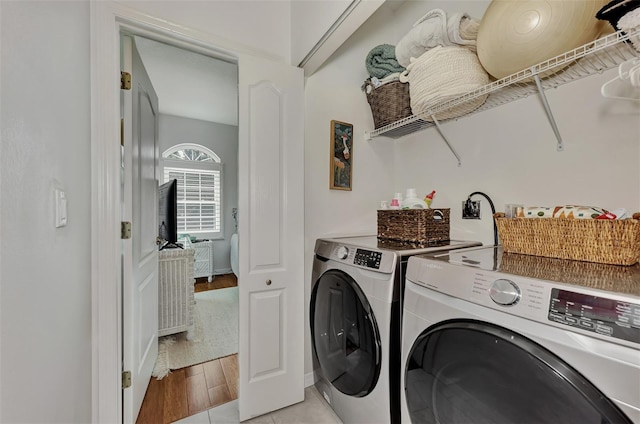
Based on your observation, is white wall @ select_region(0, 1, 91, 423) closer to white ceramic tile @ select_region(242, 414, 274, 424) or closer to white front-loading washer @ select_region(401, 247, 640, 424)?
white ceramic tile @ select_region(242, 414, 274, 424)

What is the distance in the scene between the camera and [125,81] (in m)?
1.31

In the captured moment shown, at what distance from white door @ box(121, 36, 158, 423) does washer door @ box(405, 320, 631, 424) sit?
1312 mm

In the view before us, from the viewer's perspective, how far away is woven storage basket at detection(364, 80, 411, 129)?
5.19ft

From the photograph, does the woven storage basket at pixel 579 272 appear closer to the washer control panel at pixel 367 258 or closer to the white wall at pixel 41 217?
the washer control panel at pixel 367 258

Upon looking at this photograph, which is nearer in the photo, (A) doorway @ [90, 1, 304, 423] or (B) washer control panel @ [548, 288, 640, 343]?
(B) washer control panel @ [548, 288, 640, 343]

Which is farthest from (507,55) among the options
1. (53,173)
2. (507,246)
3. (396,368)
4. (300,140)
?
(53,173)

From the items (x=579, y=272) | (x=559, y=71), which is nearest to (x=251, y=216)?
(x=579, y=272)

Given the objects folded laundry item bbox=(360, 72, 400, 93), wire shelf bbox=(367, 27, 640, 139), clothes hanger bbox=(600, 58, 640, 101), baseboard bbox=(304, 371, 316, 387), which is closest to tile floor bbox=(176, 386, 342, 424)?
baseboard bbox=(304, 371, 316, 387)

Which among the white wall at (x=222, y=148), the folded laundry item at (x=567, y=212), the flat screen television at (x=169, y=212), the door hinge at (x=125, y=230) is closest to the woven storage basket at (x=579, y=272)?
the folded laundry item at (x=567, y=212)

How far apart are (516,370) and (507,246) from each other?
600 millimetres

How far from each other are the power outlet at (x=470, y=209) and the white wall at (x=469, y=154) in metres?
Result: 0.03

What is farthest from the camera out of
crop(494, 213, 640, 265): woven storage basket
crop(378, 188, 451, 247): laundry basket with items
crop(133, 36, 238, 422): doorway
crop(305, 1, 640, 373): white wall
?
crop(133, 36, 238, 422): doorway

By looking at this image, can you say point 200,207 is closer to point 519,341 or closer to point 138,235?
point 138,235

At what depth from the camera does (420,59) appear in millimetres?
1345
